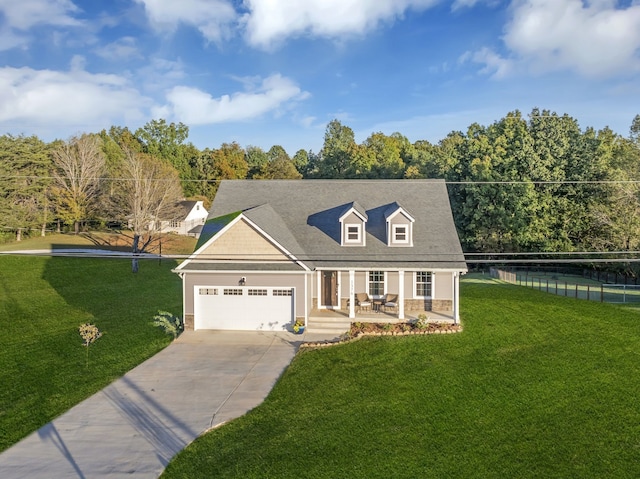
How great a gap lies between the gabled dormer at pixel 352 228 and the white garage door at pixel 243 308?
11.7 feet

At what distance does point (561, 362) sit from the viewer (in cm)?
1491

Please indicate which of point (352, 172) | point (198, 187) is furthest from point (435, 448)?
point (198, 187)

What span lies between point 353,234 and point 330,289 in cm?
295

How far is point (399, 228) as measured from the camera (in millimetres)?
20609

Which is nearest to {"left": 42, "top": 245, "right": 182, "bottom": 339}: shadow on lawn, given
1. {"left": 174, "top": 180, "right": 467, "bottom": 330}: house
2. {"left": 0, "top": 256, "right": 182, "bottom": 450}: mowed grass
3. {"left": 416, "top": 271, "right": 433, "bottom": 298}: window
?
{"left": 0, "top": 256, "right": 182, "bottom": 450}: mowed grass

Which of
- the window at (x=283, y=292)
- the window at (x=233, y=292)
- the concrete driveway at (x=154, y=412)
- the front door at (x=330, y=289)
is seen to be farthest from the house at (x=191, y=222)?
the concrete driveway at (x=154, y=412)

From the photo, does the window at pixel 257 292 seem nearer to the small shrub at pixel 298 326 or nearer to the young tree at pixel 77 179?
the small shrub at pixel 298 326

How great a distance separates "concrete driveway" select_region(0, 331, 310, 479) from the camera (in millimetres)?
9641

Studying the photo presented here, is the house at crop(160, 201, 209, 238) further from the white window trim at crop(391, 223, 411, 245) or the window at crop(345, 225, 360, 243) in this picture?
the white window trim at crop(391, 223, 411, 245)

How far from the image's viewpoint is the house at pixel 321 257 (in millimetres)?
19234

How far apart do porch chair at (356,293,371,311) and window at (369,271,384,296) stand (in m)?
0.34

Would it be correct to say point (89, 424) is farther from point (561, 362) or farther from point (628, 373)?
point (628, 373)

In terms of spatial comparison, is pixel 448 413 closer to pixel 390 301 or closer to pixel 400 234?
pixel 390 301

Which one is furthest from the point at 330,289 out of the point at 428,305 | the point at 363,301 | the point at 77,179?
the point at 77,179
